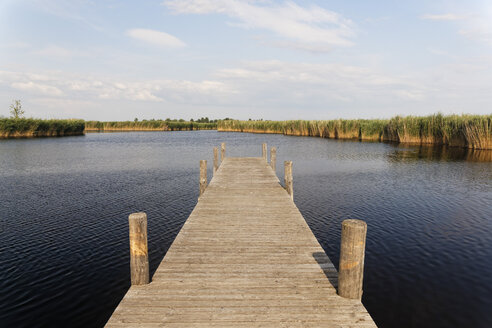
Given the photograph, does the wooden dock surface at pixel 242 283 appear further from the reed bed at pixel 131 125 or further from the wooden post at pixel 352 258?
the reed bed at pixel 131 125

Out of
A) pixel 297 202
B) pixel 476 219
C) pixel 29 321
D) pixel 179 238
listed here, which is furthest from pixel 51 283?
pixel 476 219

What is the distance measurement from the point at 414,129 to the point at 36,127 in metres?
61.8

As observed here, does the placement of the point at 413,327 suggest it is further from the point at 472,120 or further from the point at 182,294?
the point at 472,120

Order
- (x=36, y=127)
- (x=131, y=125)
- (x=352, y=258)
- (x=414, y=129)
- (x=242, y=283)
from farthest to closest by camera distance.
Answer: (x=131, y=125)
(x=36, y=127)
(x=414, y=129)
(x=242, y=283)
(x=352, y=258)

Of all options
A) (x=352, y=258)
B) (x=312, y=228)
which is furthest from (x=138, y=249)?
(x=312, y=228)

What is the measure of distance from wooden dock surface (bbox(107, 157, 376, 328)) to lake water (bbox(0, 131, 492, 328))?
1.87 m

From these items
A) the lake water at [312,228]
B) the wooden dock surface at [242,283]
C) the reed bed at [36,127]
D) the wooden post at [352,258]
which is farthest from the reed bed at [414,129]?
the reed bed at [36,127]

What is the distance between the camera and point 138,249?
4.64 meters

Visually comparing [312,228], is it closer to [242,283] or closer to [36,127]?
[242,283]

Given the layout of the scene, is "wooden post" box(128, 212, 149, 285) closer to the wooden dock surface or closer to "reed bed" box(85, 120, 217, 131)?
the wooden dock surface

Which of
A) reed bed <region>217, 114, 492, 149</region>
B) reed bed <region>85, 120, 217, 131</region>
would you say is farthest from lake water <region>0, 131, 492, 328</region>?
reed bed <region>85, 120, 217, 131</region>

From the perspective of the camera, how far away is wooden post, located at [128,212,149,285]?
4621 mm

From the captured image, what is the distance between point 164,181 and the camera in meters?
17.8

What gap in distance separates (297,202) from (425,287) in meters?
6.81
